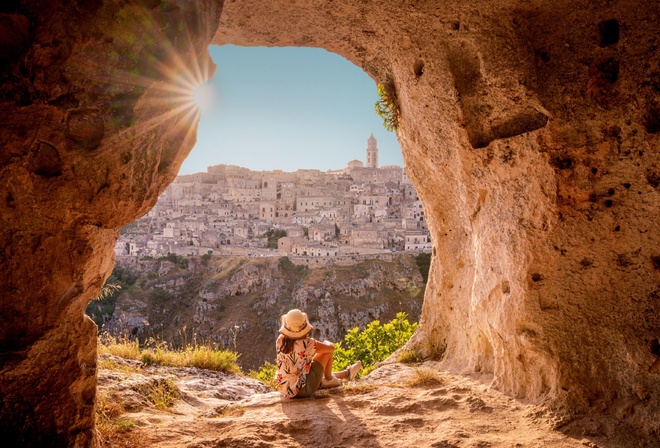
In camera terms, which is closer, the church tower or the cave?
the cave

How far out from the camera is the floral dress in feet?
14.4

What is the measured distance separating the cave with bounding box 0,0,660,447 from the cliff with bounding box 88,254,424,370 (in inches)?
1627

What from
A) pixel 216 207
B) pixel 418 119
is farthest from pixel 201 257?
pixel 418 119

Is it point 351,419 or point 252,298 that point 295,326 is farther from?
point 252,298

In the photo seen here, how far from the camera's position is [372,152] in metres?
115

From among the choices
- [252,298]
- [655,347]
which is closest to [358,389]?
[655,347]

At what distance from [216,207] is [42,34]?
Answer: 279 ft

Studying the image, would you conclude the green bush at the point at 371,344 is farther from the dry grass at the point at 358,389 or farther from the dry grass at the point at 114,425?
the dry grass at the point at 114,425

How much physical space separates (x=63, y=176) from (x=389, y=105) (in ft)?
14.2

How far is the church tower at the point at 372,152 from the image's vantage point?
114500mm

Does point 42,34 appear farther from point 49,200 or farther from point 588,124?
point 588,124

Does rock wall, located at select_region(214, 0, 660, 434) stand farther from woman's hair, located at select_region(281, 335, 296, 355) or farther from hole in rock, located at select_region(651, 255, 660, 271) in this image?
woman's hair, located at select_region(281, 335, 296, 355)

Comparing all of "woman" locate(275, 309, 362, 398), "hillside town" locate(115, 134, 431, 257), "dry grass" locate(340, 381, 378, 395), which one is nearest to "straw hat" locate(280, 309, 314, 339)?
"woman" locate(275, 309, 362, 398)

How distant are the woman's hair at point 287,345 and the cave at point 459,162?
6.19ft
